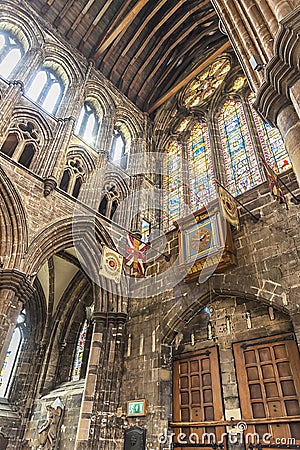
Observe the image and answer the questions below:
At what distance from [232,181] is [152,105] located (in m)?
6.92

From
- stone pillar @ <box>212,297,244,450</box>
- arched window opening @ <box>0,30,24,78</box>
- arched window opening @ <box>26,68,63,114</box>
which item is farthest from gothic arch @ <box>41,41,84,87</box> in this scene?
stone pillar @ <box>212,297,244,450</box>

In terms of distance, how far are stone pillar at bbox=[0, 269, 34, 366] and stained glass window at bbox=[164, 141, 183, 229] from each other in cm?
506

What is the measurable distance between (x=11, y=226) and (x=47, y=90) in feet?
18.7

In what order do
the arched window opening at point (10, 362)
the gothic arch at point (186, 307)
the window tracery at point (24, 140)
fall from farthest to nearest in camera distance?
1. the arched window opening at point (10, 362)
2. the window tracery at point (24, 140)
3. the gothic arch at point (186, 307)

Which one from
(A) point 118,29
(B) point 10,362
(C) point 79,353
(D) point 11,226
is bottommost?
(B) point 10,362

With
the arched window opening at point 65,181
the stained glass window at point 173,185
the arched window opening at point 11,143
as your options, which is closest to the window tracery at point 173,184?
the stained glass window at point 173,185

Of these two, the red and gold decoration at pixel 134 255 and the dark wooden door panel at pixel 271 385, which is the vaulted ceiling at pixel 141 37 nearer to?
the red and gold decoration at pixel 134 255

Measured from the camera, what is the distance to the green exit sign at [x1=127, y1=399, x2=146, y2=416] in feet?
21.9

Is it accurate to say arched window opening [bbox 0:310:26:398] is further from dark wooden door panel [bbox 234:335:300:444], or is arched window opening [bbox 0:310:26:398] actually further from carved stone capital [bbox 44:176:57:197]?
dark wooden door panel [bbox 234:335:300:444]

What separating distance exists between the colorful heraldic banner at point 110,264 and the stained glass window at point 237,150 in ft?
11.9

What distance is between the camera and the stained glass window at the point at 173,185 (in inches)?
410

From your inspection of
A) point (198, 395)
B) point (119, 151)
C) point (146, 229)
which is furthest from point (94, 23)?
point (198, 395)

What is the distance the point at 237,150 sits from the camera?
30.7ft

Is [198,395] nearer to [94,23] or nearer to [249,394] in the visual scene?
[249,394]
